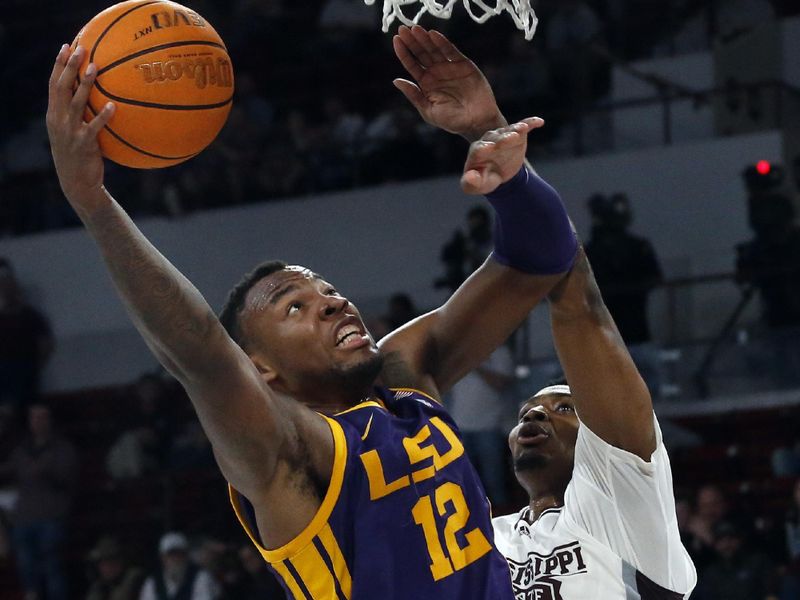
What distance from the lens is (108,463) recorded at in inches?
452

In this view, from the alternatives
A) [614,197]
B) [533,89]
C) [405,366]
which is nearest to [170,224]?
[533,89]

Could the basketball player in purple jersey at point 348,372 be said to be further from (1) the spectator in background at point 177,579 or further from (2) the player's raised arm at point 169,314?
(1) the spectator in background at point 177,579

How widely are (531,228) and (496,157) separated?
0.42 metres

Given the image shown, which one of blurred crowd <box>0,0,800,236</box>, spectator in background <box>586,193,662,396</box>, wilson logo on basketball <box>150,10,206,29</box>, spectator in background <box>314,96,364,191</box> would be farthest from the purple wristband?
spectator in background <box>314,96,364,191</box>

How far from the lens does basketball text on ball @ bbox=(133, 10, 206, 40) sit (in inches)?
140

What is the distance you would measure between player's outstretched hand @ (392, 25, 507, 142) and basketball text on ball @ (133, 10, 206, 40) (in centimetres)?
56

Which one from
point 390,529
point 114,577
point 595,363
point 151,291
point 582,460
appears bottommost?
point 114,577

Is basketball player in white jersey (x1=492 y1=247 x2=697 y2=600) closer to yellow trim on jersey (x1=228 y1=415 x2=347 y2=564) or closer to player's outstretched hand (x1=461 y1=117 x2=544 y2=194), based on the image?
player's outstretched hand (x1=461 y1=117 x2=544 y2=194)

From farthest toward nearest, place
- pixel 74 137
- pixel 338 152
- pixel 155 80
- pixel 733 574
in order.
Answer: pixel 338 152 < pixel 733 574 < pixel 155 80 < pixel 74 137

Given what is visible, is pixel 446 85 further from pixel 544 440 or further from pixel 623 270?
pixel 623 270

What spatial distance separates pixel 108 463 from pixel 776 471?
16.0 feet

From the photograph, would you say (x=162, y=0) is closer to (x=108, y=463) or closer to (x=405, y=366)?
(x=405, y=366)

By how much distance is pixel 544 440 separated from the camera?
484cm

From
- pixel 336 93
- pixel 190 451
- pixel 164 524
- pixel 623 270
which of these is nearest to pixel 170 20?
pixel 623 270
